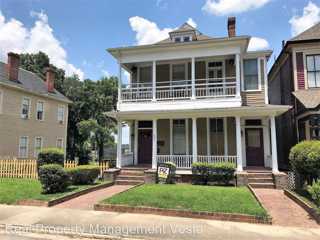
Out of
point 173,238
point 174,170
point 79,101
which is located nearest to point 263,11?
point 174,170

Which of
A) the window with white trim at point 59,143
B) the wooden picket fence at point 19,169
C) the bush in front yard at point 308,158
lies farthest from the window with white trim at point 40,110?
the bush in front yard at point 308,158

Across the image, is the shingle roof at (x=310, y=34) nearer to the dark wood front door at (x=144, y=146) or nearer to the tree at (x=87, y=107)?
the dark wood front door at (x=144, y=146)

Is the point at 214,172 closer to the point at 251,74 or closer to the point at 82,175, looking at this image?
the point at 82,175

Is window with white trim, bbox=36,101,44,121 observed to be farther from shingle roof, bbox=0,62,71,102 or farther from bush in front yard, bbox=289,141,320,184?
bush in front yard, bbox=289,141,320,184

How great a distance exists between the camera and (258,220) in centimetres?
660

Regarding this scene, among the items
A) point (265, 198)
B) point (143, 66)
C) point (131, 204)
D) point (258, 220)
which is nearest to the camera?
point (258, 220)

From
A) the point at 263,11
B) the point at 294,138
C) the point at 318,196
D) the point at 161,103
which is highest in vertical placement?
the point at 263,11

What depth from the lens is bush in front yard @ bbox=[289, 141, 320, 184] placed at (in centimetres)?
838

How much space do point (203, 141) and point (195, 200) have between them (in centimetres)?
680

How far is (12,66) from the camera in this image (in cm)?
1988

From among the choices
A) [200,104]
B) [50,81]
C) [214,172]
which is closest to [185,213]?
[214,172]

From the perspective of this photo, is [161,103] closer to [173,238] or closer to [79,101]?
[173,238]

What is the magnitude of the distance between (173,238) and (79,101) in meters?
30.8

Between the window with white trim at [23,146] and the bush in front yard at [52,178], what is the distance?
1176 centimetres
